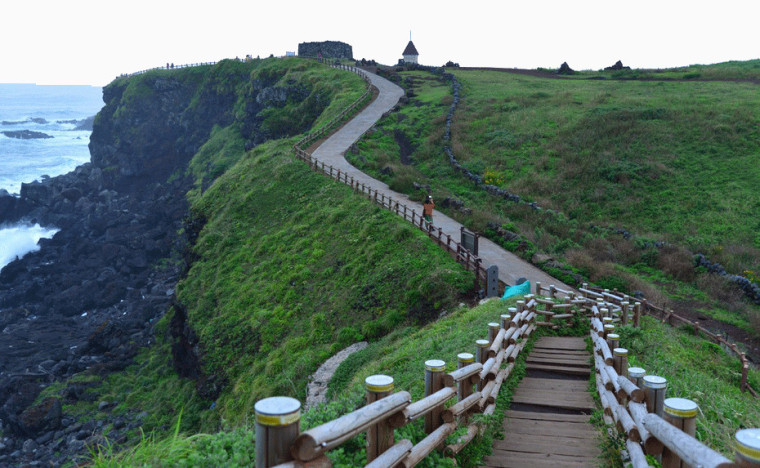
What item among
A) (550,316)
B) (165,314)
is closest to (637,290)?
(550,316)

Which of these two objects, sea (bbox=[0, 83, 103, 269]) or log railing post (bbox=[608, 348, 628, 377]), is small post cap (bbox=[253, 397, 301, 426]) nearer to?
log railing post (bbox=[608, 348, 628, 377])

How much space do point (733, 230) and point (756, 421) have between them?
21285 mm

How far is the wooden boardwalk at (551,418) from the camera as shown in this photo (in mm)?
6062

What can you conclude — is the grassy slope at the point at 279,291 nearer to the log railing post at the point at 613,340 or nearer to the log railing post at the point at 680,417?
the log railing post at the point at 613,340

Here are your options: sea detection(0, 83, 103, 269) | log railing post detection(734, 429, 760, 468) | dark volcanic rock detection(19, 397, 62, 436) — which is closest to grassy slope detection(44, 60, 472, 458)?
dark volcanic rock detection(19, 397, 62, 436)

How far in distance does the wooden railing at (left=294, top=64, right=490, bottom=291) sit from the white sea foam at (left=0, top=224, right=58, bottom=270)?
1060 inches

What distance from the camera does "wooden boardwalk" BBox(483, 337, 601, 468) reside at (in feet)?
19.9

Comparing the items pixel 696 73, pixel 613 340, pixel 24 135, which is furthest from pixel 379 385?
pixel 24 135

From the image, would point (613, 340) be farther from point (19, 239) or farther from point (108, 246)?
point (19, 239)

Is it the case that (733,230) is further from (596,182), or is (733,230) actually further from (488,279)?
(488,279)

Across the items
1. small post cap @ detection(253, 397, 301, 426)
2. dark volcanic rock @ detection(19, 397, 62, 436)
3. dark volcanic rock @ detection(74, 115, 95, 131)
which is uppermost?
dark volcanic rock @ detection(74, 115, 95, 131)

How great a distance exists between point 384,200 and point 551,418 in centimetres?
1967

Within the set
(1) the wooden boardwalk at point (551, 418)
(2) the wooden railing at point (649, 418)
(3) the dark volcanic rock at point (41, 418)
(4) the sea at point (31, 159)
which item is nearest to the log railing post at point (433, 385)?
(1) the wooden boardwalk at point (551, 418)

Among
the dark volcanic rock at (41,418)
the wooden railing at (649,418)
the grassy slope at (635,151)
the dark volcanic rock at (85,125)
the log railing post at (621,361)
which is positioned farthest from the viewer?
the dark volcanic rock at (85,125)
